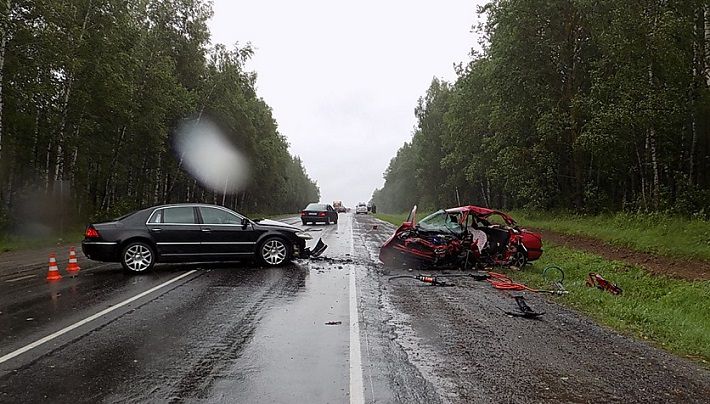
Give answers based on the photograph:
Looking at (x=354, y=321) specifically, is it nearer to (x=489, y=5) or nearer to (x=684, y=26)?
(x=684, y=26)

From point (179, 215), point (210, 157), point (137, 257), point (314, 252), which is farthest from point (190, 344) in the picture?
point (210, 157)

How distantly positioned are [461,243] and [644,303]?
14.3ft

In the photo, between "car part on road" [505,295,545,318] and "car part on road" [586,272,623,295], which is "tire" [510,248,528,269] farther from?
"car part on road" [505,295,545,318]

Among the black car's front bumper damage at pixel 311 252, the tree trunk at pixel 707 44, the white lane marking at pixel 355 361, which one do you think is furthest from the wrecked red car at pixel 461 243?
the tree trunk at pixel 707 44

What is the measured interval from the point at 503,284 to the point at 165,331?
6733mm

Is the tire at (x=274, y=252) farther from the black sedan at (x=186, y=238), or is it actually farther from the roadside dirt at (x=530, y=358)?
the roadside dirt at (x=530, y=358)

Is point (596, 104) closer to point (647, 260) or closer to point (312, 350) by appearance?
point (647, 260)

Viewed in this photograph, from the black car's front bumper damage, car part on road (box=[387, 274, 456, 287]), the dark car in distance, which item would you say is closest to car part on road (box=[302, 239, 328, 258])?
the black car's front bumper damage

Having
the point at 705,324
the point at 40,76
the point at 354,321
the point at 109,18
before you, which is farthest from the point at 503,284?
the point at 109,18

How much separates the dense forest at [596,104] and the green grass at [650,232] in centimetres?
93

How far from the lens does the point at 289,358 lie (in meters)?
5.48

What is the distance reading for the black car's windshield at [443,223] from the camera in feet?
44.3

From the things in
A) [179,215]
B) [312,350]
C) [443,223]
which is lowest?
[312,350]

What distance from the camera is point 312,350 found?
578 centimetres
